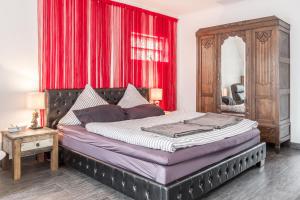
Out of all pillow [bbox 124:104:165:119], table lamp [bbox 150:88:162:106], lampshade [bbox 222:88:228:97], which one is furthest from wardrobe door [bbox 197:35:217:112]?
pillow [bbox 124:104:165:119]

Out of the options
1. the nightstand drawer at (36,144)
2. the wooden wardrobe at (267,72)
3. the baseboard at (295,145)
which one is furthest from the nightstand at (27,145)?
the baseboard at (295,145)

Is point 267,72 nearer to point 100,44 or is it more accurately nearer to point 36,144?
point 100,44

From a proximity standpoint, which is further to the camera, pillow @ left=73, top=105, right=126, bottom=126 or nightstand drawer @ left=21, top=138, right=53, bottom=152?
pillow @ left=73, top=105, right=126, bottom=126

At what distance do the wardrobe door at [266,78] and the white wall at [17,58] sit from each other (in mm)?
3744

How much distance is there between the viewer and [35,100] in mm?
3766

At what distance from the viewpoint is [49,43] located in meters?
4.18

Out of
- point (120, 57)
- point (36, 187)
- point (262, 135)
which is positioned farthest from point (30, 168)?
point (262, 135)

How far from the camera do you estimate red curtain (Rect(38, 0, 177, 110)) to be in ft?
13.8

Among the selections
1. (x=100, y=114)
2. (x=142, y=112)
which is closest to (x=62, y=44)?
(x=100, y=114)

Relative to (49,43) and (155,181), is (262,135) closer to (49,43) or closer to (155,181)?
(155,181)

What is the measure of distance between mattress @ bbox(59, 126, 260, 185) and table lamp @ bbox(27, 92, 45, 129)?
0.63 metres

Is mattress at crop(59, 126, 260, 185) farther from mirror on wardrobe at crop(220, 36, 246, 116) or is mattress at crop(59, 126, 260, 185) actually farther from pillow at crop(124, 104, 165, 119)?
mirror on wardrobe at crop(220, 36, 246, 116)

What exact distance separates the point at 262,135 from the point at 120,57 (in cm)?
301

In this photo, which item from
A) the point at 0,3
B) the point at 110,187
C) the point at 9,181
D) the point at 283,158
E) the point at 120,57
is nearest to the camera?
the point at 110,187
